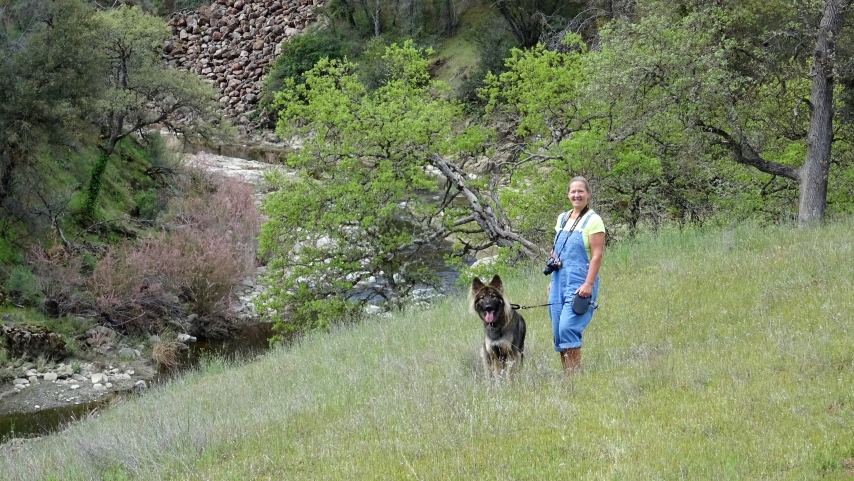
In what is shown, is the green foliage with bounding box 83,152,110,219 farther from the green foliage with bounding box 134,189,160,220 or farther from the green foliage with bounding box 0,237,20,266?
the green foliage with bounding box 0,237,20,266

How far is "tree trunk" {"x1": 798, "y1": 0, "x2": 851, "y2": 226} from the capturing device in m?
14.2

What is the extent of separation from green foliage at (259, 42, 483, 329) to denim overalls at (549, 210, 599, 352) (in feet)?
31.2

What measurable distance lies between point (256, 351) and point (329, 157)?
6.95 metres

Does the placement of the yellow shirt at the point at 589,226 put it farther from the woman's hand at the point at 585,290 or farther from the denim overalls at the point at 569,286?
the woman's hand at the point at 585,290

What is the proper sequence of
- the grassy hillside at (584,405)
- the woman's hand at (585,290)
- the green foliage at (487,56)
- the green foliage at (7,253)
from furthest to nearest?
the green foliage at (487,56)
the green foliage at (7,253)
the woman's hand at (585,290)
the grassy hillside at (584,405)

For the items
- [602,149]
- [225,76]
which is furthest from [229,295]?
[225,76]

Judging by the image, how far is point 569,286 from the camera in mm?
7262

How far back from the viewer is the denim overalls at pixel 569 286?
720 centimetres

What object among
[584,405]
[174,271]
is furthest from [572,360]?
[174,271]

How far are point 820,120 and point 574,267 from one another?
1018 centimetres

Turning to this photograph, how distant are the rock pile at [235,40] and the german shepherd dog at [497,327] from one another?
56.5m

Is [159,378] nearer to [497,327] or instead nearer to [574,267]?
[497,327]

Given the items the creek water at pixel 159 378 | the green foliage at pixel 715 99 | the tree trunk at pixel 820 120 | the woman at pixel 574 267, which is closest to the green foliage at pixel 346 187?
the creek water at pixel 159 378

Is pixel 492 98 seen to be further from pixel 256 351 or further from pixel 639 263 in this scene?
pixel 256 351
